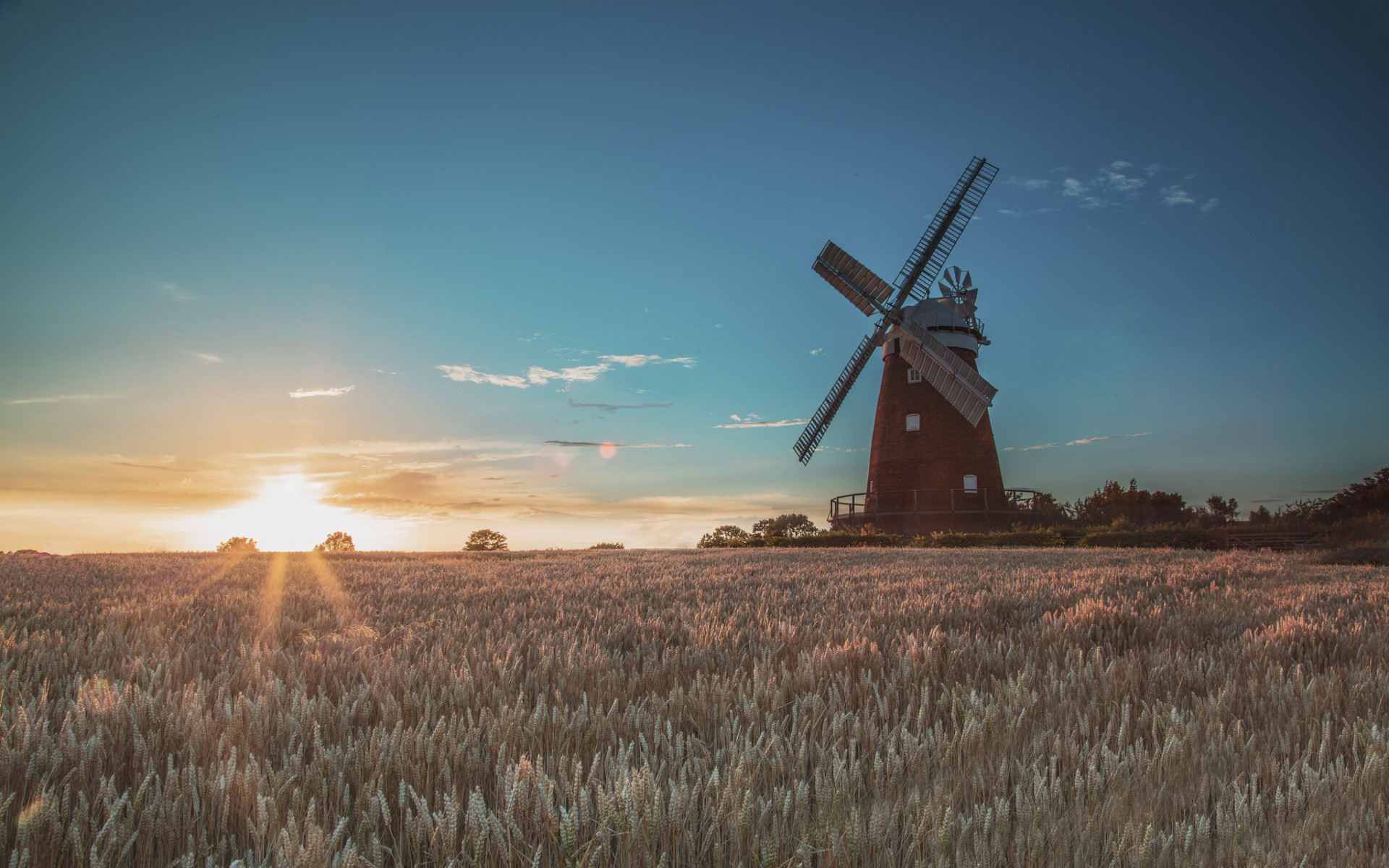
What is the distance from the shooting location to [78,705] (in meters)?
2.44

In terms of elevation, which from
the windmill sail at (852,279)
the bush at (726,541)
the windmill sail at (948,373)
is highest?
the windmill sail at (852,279)

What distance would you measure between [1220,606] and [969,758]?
5503mm

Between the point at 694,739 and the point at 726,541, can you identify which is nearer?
the point at 694,739

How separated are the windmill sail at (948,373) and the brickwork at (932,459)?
1.04m

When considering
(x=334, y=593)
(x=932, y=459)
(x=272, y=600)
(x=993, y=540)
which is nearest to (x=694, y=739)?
(x=272, y=600)

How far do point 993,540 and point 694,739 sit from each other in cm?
2699

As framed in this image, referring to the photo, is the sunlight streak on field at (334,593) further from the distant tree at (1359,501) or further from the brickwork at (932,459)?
the distant tree at (1359,501)

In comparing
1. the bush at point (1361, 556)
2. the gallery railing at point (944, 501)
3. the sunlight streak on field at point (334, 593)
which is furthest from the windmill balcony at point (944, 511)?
the sunlight streak on field at point (334, 593)

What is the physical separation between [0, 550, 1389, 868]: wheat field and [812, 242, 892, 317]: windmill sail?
3437cm

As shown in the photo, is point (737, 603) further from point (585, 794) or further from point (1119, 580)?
point (1119, 580)

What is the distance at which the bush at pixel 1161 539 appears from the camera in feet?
70.7

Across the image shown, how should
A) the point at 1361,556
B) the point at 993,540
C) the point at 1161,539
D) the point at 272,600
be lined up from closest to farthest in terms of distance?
the point at 272,600 < the point at 1361,556 < the point at 1161,539 < the point at 993,540

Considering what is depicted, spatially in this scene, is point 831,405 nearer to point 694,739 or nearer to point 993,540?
point 993,540

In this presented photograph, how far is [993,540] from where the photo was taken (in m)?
26.4
